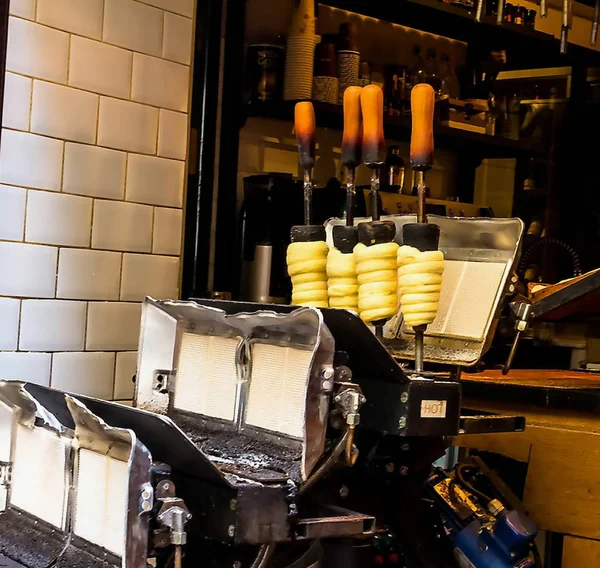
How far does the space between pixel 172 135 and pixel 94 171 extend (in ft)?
0.65

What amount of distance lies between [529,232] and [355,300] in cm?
241

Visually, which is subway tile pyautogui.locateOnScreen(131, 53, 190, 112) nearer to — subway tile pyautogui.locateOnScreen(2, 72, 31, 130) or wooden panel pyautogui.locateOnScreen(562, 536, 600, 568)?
subway tile pyautogui.locateOnScreen(2, 72, 31, 130)

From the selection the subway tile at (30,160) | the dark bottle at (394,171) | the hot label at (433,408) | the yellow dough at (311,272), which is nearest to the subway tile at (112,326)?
the subway tile at (30,160)

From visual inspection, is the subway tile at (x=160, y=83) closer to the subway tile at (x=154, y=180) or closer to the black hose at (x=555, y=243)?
the subway tile at (x=154, y=180)

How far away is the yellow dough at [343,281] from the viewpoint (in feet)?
3.62

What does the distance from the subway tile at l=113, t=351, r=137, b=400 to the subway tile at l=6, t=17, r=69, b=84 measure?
51 cm

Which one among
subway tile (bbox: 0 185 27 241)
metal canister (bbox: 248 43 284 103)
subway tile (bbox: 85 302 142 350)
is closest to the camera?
subway tile (bbox: 0 185 27 241)

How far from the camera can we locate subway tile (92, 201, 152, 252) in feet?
5.41

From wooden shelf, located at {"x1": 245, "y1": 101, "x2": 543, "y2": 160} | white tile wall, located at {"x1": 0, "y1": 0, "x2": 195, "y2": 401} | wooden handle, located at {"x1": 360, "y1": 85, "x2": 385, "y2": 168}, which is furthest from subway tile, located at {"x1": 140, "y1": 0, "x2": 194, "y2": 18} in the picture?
wooden handle, located at {"x1": 360, "y1": 85, "x2": 385, "y2": 168}

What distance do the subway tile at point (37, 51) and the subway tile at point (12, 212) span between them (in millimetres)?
204

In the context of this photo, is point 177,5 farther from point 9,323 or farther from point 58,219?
point 9,323

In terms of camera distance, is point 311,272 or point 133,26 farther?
point 133,26

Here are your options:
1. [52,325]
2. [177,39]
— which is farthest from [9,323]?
[177,39]

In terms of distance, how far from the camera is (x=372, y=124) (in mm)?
1082
